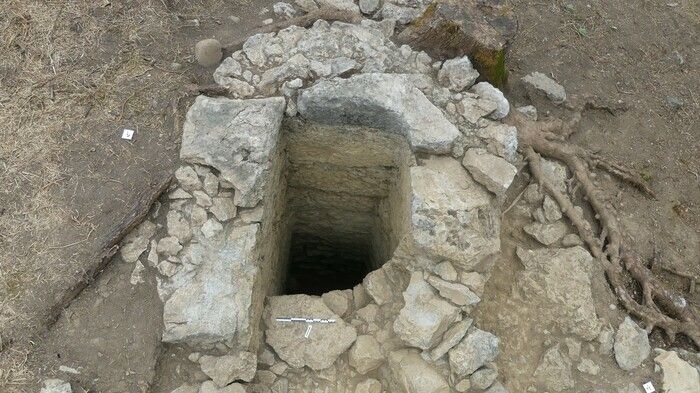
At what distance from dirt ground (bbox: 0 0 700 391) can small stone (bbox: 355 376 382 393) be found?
138 cm

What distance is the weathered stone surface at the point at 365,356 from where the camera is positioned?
374 cm

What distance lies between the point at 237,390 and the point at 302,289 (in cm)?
330

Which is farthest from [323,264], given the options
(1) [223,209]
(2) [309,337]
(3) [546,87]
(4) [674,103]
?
(4) [674,103]

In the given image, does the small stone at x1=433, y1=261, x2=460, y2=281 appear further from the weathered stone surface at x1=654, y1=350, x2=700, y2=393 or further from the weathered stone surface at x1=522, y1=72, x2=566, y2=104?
the weathered stone surface at x1=522, y1=72, x2=566, y2=104

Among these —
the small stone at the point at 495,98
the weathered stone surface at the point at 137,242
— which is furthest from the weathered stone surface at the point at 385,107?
the weathered stone surface at the point at 137,242

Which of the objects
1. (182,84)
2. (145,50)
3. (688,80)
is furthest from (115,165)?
(688,80)

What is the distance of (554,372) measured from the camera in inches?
151

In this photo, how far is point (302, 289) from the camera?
264 inches

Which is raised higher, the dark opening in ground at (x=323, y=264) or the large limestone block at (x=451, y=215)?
the large limestone block at (x=451, y=215)

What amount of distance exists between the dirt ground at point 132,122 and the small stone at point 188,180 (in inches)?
5.4

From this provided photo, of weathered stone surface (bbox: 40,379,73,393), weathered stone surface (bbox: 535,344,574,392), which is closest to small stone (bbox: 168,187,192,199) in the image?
weathered stone surface (bbox: 40,379,73,393)

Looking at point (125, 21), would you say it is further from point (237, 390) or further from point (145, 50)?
point (237, 390)

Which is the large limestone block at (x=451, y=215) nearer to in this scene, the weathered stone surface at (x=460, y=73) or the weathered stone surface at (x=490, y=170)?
the weathered stone surface at (x=490, y=170)

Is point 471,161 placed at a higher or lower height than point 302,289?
higher
